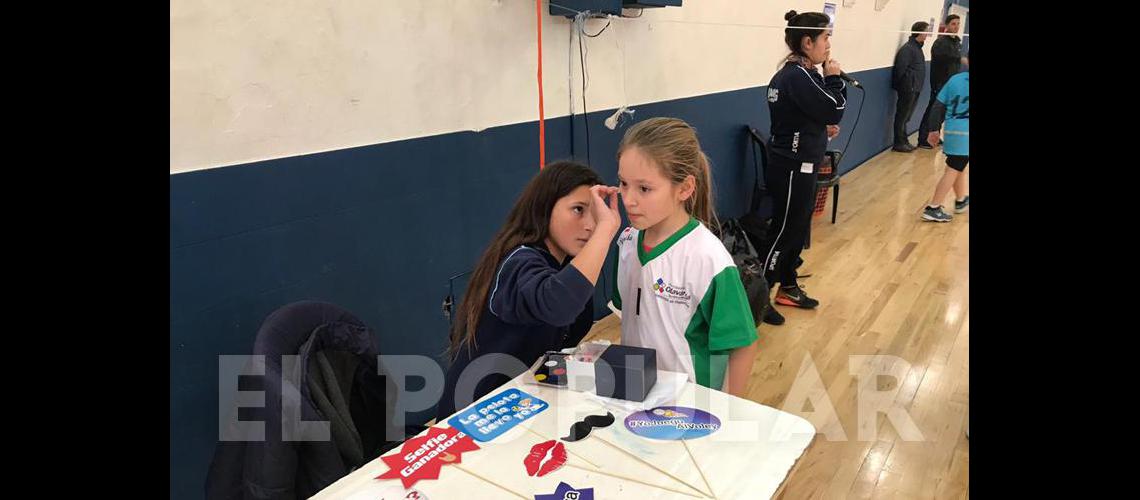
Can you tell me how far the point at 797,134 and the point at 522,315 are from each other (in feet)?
7.88

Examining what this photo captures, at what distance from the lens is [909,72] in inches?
289

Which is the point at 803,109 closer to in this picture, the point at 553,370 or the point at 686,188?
the point at 686,188

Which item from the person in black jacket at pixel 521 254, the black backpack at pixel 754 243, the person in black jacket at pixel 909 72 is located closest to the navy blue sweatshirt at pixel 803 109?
the black backpack at pixel 754 243

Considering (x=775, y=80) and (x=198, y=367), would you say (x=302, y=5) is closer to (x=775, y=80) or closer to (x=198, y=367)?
(x=198, y=367)

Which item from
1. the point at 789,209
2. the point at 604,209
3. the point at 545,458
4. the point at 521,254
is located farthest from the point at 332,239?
the point at 789,209

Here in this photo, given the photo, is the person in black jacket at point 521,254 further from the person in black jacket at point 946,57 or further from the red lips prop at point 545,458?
the person in black jacket at point 946,57

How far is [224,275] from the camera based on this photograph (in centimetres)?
171

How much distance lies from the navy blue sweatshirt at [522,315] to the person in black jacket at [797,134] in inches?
81.3

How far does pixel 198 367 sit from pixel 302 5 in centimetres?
98

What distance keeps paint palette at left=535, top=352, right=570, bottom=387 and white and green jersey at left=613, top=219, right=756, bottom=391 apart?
0.85 feet

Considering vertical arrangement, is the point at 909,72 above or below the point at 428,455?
above

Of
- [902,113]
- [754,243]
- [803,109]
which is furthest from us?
[902,113]

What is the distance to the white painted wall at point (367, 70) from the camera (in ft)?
5.20
